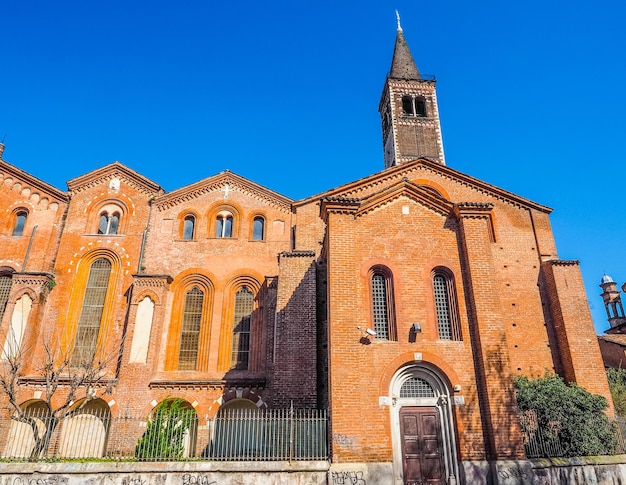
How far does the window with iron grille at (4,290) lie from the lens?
22.7 m

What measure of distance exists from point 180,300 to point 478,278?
14156mm

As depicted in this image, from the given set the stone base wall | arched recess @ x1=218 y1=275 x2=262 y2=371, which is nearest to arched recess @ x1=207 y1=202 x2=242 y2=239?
arched recess @ x1=218 y1=275 x2=262 y2=371

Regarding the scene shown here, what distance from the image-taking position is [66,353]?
2033 centimetres

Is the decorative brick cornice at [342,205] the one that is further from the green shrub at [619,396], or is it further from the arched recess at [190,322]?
the green shrub at [619,396]

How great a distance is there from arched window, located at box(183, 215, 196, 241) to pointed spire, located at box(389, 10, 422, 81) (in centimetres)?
1942

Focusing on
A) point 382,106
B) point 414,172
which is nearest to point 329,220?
point 414,172

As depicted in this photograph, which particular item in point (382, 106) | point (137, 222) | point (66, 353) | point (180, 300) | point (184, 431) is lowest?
point (184, 431)

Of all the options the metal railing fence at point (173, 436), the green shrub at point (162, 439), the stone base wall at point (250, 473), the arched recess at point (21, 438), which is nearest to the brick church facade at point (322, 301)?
the stone base wall at point (250, 473)

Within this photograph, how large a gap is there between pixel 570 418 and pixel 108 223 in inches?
883

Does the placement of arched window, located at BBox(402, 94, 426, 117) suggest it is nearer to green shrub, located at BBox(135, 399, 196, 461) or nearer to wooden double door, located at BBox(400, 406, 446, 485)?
wooden double door, located at BBox(400, 406, 446, 485)

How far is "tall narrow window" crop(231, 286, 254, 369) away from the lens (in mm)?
21844

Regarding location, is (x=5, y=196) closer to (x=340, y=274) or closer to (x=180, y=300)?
(x=180, y=300)

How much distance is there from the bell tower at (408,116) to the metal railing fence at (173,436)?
19868 mm

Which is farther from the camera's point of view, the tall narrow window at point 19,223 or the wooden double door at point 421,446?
the tall narrow window at point 19,223
